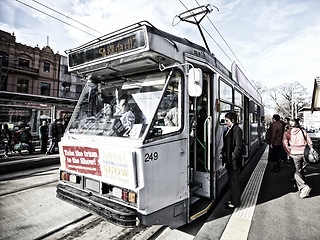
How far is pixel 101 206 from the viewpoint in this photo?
2.45 metres

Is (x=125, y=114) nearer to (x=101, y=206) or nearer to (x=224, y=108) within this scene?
(x=101, y=206)

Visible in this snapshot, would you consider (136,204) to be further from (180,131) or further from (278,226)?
(278,226)

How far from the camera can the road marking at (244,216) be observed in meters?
2.91

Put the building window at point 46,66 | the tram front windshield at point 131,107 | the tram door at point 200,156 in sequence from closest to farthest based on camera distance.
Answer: the tram front windshield at point 131,107 < the tram door at point 200,156 < the building window at point 46,66

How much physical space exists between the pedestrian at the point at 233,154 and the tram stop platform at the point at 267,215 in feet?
0.99

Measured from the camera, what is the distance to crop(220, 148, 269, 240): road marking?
9.55 ft

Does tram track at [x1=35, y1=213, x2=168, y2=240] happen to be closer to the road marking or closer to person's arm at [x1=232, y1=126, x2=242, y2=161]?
the road marking

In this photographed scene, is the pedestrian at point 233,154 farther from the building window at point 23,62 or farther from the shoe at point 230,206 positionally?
the building window at point 23,62

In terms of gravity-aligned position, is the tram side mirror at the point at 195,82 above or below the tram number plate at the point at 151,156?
above

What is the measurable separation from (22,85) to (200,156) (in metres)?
27.4

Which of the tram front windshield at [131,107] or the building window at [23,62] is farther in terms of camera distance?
the building window at [23,62]

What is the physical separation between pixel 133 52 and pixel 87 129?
5.10 feet

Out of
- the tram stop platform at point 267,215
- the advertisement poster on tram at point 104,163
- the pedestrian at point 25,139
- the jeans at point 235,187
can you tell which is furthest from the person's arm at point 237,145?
the pedestrian at point 25,139

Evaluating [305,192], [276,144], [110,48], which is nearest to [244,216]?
[305,192]
